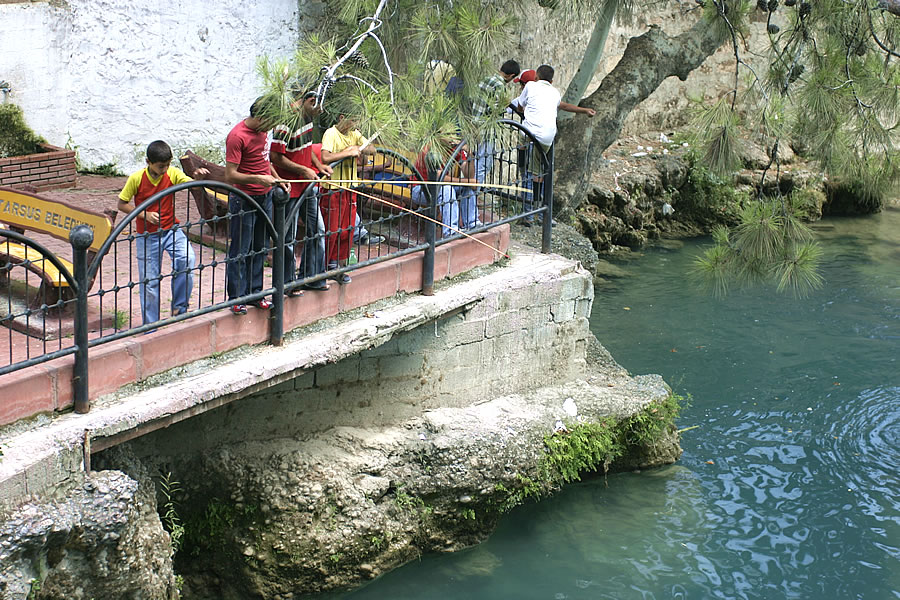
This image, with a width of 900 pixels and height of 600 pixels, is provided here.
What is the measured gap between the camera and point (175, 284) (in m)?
5.98

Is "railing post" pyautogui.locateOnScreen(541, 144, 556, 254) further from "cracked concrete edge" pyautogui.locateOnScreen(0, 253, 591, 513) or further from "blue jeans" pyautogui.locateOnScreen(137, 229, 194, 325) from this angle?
"blue jeans" pyautogui.locateOnScreen(137, 229, 194, 325)

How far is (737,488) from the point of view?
852 centimetres

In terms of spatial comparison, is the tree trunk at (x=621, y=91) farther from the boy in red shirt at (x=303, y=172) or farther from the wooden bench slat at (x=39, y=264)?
the wooden bench slat at (x=39, y=264)

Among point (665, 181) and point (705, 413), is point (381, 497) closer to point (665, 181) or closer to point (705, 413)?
point (705, 413)

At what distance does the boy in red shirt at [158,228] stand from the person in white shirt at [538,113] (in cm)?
335

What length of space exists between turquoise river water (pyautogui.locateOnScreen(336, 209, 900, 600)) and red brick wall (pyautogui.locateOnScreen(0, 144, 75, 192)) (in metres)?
5.01

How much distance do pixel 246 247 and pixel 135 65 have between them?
15.4 feet

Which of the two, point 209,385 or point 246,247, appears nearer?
point 209,385

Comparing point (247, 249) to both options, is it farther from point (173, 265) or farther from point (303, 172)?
point (303, 172)

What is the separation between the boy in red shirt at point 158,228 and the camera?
5824 millimetres

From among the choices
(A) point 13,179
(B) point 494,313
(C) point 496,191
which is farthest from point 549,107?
(A) point 13,179

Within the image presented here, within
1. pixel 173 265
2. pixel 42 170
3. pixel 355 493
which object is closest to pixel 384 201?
pixel 173 265

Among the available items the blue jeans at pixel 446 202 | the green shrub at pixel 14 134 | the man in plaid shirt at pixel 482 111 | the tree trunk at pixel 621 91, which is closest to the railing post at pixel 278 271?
the blue jeans at pixel 446 202

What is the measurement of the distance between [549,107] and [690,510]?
140 inches
